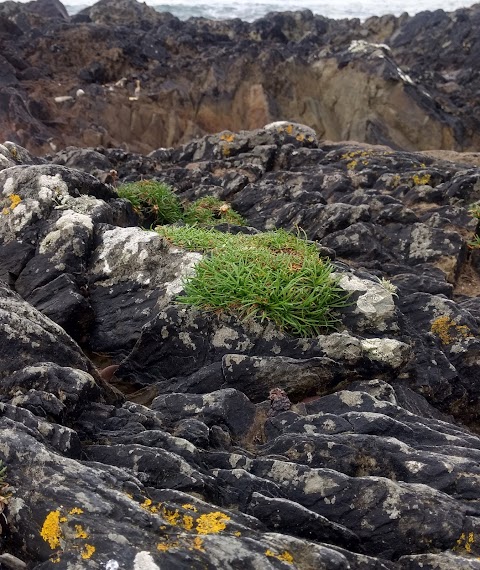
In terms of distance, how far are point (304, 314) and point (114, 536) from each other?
2533 mm

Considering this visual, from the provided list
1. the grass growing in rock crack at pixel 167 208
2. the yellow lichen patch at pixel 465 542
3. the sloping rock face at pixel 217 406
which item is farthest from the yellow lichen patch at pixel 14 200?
the yellow lichen patch at pixel 465 542

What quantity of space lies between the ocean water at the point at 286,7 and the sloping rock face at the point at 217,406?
120ft

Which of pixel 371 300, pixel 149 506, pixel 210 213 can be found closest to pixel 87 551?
pixel 149 506

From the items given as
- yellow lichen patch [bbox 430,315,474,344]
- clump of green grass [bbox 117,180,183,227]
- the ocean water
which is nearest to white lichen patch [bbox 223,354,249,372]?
yellow lichen patch [bbox 430,315,474,344]

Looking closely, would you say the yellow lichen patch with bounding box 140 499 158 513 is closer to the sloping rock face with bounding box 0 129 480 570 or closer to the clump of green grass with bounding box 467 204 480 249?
the sloping rock face with bounding box 0 129 480 570

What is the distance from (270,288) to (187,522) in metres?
2.36

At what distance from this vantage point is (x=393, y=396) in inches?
162

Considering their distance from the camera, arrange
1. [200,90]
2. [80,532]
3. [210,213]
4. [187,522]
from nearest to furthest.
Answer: [80,532] → [187,522] → [210,213] → [200,90]

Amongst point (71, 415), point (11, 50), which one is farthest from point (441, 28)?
point (71, 415)

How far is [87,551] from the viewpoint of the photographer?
2.38 m

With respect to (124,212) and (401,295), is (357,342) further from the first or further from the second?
(124,212)

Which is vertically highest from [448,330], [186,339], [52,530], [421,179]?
[421,179]

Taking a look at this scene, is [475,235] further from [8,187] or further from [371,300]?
[8,187]

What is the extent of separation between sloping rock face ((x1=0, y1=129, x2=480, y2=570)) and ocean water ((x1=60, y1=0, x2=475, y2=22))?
3643cm
